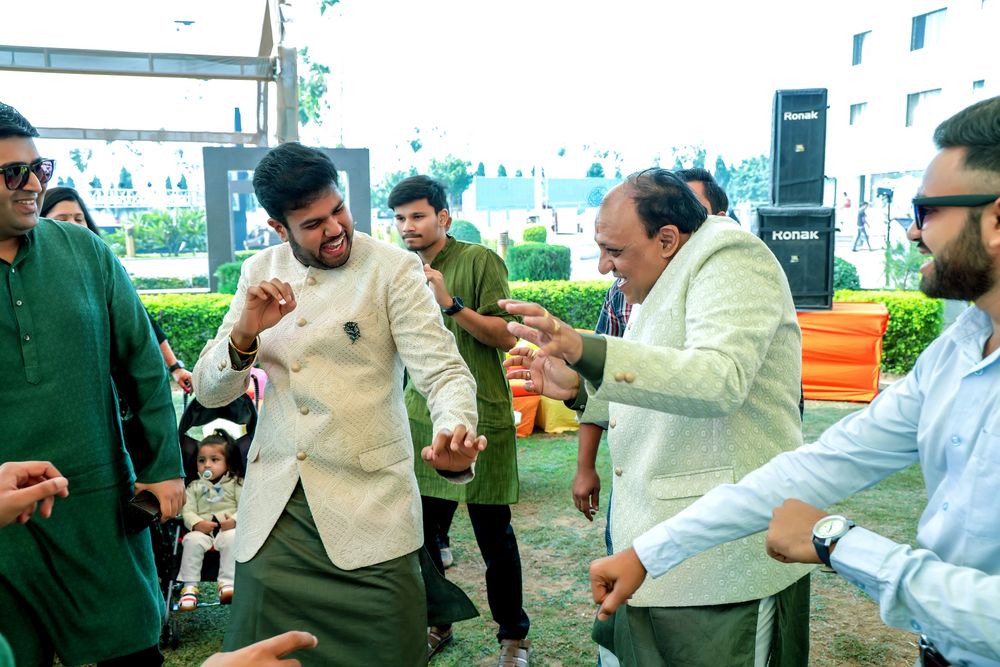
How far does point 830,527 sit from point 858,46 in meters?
32.0

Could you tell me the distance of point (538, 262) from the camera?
12.7 meters

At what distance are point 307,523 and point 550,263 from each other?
10.7 m

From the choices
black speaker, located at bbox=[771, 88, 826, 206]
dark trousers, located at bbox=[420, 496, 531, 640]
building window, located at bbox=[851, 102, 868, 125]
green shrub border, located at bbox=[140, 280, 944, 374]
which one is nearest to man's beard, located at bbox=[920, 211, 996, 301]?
dark trousers, located at bbox=[420, 496, 531, 640]

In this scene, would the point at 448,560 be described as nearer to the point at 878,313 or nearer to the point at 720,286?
the point at 720,286

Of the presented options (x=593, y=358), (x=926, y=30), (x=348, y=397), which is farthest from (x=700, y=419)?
(x=926, y=30)

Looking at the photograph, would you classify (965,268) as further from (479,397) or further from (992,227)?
(479,397)

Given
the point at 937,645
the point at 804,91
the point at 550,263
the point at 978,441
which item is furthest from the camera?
the point at 550,263

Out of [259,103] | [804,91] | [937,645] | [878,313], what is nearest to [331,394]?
[937,645]

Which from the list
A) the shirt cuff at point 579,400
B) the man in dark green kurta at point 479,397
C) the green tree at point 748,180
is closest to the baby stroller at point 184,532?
the man in dark green kurta at point 479,397

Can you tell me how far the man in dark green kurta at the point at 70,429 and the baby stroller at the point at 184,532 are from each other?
1176 mm

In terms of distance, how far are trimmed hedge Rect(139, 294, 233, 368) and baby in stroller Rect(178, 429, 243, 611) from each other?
18.4 ft

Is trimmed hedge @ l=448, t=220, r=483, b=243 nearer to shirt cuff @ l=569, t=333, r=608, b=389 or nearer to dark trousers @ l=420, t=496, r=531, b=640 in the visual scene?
dark trousers @ l=420, t=496, r=531, b=640

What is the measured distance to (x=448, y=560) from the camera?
464 centimetres

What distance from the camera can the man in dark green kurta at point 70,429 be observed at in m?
2.19
